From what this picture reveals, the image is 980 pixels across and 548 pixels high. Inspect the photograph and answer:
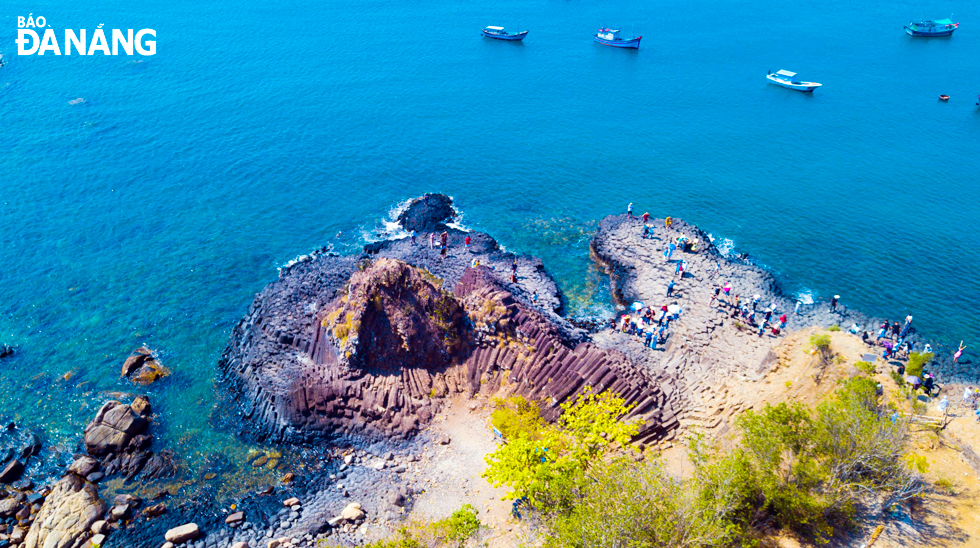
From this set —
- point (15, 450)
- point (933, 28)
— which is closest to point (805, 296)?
point (15, 450)

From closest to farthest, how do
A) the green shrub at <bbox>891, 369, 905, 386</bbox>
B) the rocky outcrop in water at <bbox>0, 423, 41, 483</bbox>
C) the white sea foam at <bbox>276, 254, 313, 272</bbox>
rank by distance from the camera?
1. the rocky outcrop in water at <bbox>0, 423, 41, 483</bbox>
2. the green shrub at <bbox>891, 369, 905, 386</bbox>
3. the white sea foam at <bbox>276, 254, 313, 272</bbox>

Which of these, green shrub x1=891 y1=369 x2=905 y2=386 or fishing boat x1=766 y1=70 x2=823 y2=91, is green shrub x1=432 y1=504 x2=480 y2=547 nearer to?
green shrub x1=891 y1=369 x2=905 y2=386

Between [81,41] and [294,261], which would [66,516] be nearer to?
[294,261]

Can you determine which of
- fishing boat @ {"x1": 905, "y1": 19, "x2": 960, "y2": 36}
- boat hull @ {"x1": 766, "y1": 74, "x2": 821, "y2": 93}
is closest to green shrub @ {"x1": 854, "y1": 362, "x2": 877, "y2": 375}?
boat hull @ {"x1": 766, "y1": 74, "x2": 821, "y2": 93}

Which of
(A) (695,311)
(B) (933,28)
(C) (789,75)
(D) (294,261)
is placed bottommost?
(A) (695,311)

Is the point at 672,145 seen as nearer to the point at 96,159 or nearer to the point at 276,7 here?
the point at 96,159

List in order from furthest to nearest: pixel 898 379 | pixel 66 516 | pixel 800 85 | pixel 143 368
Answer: pixel 800 85
pixel 143 368
pixel 898 379
pixel 66 516

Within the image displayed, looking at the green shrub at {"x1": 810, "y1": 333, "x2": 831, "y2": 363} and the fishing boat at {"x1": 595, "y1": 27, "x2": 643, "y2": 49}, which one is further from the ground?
the fishing boat at {"x1": 595, "y1": 27, "x2": 643, "y2": 49}
